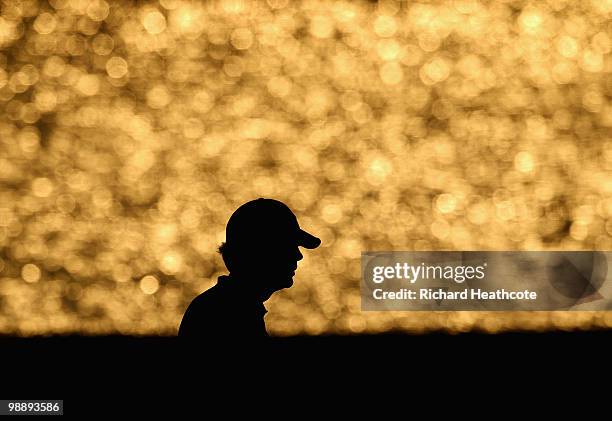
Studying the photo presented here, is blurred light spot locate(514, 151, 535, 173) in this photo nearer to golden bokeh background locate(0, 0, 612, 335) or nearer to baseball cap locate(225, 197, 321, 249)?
golden bokeh background locate(0, 0, 612, 335)

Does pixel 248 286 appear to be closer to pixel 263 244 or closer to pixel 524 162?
pixel 263 244

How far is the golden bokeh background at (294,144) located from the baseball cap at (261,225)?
2.98ft

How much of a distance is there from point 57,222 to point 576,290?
1.29m

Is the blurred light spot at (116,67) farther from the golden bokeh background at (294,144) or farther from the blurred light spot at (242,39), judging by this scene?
the blurred light spot at (242,39)

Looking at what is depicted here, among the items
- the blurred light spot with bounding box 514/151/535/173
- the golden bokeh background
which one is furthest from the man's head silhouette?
the blurred light spot with bounding box 514/151/535/173

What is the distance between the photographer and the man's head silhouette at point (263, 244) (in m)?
0.99

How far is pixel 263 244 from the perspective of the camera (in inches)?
38.9

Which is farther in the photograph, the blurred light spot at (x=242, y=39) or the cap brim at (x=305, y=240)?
the blurred light spot at (x=242, y=39)

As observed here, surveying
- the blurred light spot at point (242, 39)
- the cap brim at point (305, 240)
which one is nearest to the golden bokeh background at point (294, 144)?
the blurred light spot at point (242, 39)

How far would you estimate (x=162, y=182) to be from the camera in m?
1.92

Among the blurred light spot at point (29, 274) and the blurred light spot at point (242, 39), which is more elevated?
the blurred light spot at point (242, 39)

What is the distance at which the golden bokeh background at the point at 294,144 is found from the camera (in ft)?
6.23

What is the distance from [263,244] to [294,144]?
96 centimetres

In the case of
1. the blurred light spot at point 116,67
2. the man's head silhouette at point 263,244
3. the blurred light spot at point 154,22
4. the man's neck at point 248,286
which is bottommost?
the man's neck at point 248,286
